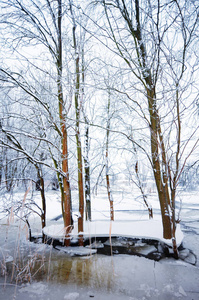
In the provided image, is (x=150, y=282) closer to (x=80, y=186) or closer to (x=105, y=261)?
(x=105, y=261)

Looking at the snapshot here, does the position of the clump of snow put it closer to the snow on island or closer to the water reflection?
the water reflection

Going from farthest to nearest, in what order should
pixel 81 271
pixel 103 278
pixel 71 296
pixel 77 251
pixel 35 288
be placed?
pixel 77 251, pixel 81 271, pixel 103 278, pixel 35 288, pixel 71 296

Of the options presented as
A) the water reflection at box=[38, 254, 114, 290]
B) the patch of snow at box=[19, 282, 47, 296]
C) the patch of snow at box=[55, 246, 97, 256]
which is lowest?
the patch of snow at box=[55, 246, 97, 256]

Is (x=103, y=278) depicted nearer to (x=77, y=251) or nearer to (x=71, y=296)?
(x=71, y=296)

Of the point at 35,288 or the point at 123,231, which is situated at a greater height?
the point at 123,231

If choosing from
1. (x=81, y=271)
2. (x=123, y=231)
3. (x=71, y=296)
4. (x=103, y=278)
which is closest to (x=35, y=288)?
(x=71, y=296)

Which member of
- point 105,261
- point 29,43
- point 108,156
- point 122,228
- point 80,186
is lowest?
point 105,261

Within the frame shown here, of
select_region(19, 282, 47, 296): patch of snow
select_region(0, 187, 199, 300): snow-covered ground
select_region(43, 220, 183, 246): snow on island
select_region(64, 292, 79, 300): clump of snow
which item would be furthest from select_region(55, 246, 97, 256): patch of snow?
select_region(64, 292, 79, 300): clump of snow

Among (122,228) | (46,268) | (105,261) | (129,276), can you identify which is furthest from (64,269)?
(122,228)

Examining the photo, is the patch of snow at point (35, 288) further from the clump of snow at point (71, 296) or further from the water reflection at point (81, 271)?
the clump of snow at point (71, 296)

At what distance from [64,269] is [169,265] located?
6.21 feet

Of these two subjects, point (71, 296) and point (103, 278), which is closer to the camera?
point (71, 296)

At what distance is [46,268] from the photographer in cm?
A: 313

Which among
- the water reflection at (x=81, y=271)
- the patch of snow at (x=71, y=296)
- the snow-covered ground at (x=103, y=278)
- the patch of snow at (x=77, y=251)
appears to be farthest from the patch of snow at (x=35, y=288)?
the patch of snow at (x=77, y=251)
